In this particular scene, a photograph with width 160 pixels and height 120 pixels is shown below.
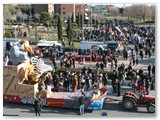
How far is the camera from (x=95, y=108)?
12.5m

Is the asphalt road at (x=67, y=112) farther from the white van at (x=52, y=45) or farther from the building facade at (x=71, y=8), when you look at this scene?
the white van at (x=52, y=45)

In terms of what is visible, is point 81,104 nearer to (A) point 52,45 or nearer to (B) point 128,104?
(B) point 128,104

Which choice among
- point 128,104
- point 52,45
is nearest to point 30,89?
point 128,104

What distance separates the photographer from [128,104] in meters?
12.6

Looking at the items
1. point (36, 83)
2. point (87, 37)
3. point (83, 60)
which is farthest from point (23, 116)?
point (87, 37)

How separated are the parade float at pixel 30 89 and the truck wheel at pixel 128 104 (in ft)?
2.66

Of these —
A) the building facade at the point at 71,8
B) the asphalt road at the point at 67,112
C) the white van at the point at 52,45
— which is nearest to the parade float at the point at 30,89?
the asphalt road at the point at 67,112

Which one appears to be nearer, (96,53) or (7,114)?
(7,114)

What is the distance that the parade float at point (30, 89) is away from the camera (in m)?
12.8

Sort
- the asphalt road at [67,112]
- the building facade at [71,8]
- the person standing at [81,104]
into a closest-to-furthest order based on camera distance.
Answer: the person standing at [81,104], the asphalt road at [67,112], the building facade at [71,8]

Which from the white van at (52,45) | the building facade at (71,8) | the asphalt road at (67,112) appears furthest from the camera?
the white van at (52,45)

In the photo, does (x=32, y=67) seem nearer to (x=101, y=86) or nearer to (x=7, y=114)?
(x=7, y=114)

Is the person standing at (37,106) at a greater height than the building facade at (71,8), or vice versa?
the building facade at (71,8)

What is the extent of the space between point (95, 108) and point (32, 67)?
118 inches
